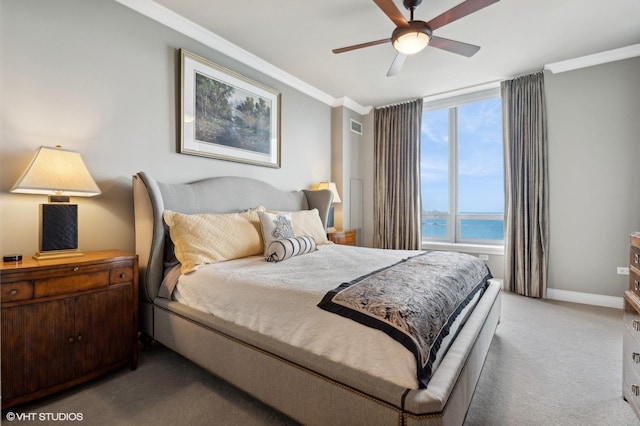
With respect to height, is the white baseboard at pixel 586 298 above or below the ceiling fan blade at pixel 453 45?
below

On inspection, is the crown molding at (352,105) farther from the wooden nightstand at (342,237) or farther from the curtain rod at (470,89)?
the wooden nightstand at (342,237)

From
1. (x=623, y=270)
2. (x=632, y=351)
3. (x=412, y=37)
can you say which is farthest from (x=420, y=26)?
(x=623, y=270)

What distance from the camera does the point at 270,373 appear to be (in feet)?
4.62

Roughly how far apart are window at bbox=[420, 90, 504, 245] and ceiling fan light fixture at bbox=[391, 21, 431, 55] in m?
2.42

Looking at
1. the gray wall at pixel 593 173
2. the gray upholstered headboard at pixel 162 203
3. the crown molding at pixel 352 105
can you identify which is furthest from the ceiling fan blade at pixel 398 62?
the gray wall at pixel 593 173

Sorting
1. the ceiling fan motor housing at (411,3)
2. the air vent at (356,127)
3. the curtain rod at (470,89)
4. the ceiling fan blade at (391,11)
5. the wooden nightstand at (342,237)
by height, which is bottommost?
the wooden nightstand at (342,237)

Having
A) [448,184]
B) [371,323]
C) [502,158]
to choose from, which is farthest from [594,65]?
[371,323]

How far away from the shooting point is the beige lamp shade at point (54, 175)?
5.38 ft

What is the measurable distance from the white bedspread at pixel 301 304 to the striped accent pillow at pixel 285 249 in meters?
0.06

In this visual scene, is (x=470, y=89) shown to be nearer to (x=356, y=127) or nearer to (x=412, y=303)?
(x=356, y=127)

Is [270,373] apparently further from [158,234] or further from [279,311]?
[158,234]

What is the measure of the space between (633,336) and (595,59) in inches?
128

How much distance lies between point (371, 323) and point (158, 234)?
5.67ft

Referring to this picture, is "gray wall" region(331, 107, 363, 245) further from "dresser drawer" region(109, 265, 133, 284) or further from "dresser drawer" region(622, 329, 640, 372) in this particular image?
"dresser drawer" region(622, 329, 640, 372)
